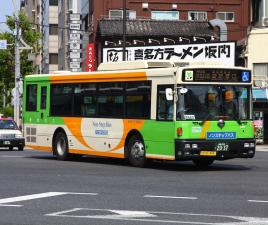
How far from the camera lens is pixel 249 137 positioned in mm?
22812

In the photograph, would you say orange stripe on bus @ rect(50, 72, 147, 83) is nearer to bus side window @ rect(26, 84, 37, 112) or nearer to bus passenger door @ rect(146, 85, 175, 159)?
bus passenger door @ rect(146, 85, 175, 159)

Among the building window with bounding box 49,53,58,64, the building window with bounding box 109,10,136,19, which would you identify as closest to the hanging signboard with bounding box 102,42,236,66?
the building window with bounding box 109,10,136,19

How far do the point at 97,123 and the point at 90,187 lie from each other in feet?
27.5

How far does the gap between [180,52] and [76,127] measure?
2348 centimetres

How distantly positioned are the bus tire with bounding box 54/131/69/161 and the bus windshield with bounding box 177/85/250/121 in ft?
21.8

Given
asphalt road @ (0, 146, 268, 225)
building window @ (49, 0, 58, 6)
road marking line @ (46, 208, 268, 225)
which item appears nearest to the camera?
road marking line @ (46, 208, 268, 225)

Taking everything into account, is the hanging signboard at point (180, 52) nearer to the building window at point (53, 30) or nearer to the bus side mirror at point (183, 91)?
the bus side mirror at point (183, 91)

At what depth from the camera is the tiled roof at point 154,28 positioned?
58406 mm

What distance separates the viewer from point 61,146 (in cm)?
2792

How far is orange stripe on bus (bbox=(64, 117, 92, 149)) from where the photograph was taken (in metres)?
26.3

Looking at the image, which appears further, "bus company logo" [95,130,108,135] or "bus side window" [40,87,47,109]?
"bus side window" [40,87,47,109]

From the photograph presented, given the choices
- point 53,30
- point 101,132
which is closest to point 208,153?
point 101,132

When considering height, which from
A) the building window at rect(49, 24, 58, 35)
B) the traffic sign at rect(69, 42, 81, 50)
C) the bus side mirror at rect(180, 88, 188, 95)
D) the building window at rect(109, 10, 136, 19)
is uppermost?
the building window at rect(49, 24, 58, 35)

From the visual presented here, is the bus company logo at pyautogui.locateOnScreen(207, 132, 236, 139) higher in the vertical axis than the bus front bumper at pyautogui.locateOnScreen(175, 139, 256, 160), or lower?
higher
